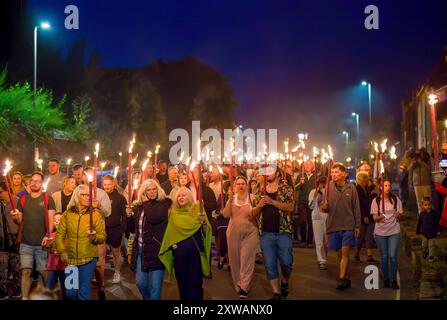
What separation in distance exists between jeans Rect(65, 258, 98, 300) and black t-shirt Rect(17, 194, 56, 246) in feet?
3.84

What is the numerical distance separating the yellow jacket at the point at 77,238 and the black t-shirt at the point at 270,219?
8.06 ft

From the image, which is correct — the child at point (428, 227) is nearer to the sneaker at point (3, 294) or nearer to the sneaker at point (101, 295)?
the sneaker at point (101, 295)

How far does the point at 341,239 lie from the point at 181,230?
3040 mm

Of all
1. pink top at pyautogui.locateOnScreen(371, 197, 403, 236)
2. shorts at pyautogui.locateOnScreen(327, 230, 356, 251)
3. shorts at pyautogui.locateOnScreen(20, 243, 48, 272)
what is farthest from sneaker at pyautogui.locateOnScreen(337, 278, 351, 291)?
shorts at pyautogui.locateOnScreen(20, 243, 48, 272)

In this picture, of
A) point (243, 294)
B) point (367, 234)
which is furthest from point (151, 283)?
point (367, 234)

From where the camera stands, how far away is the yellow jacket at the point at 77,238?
24.4 ft

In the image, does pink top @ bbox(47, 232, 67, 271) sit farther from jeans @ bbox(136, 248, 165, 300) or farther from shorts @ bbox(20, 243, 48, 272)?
jeans @ bbox(136, 248, 165, 300)

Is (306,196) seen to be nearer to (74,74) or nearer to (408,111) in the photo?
(74,74)

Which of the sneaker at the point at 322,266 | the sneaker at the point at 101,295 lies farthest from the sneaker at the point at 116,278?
the sneaker at the point at 322,266

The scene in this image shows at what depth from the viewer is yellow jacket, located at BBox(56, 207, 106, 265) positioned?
7449mm

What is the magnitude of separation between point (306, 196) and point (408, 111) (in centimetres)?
5200

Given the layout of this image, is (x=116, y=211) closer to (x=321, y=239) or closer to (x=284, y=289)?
(x=284, y=289)

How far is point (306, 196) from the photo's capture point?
15.0 metres
